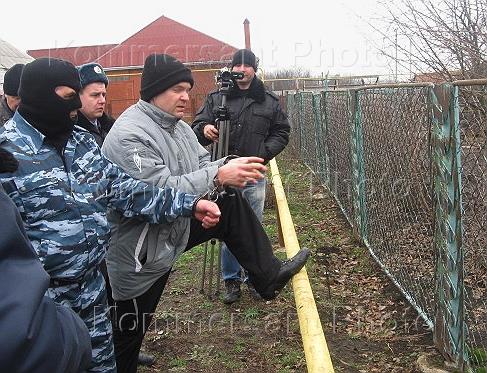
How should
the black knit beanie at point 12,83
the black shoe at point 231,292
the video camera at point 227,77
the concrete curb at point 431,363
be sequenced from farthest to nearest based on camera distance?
the black shoe at point 231,292
the black knit beanie at point 12,83
the video camera at point 227,77
the concrete curb at point 431,363

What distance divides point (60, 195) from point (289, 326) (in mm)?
2384

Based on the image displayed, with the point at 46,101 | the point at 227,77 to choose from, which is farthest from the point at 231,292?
the point at 46,101

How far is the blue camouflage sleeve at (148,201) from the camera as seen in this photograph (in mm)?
2588

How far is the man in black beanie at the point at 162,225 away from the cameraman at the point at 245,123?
56.3 inches

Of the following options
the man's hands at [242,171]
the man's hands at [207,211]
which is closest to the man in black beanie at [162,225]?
the man's hands at [242,171]

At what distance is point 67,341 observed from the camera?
123 centimetres

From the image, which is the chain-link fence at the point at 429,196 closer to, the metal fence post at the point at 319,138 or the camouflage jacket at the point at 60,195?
the camouflage jacket at the point at 60,195

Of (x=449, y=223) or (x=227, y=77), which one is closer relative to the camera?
(x=449, y=223)

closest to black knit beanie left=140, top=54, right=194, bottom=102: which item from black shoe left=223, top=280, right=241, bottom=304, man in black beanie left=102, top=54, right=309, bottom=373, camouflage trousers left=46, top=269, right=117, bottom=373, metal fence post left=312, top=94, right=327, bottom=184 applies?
man in black beanie left=102, top=54, right=309, bottom=373

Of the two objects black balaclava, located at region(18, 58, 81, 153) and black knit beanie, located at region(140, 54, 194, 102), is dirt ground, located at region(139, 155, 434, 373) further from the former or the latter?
black balaclava, located at region(18, 58, 81, 153)

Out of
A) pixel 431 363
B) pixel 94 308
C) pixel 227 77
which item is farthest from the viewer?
pixel 227 77

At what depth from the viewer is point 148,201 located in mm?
2607

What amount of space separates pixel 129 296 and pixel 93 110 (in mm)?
1447

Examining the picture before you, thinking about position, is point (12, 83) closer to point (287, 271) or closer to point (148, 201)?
point (148, 201)
